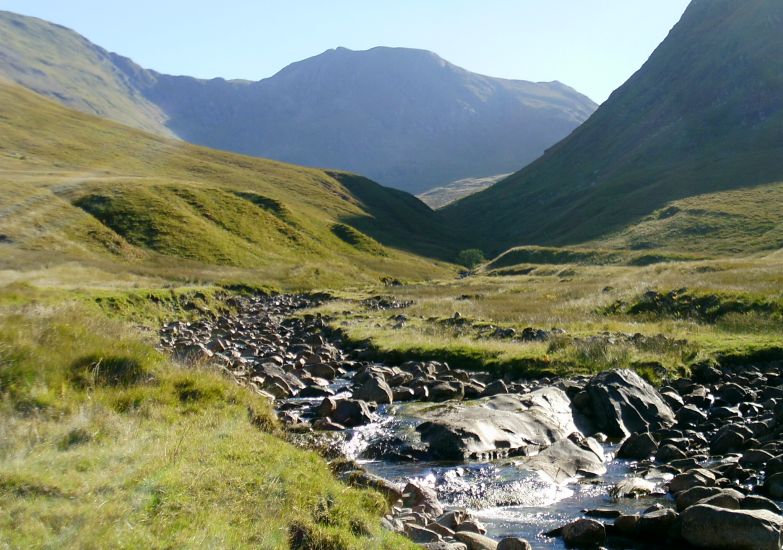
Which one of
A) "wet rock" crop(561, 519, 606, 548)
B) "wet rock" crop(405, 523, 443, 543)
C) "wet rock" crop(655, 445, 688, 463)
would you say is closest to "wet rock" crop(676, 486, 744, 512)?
"wet rock" crop(561, 519, 606, 548)

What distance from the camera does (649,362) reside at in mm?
23000

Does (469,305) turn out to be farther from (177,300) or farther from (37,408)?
(37,408)

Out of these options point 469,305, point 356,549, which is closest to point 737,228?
point 469,305

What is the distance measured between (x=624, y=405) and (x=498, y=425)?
4088 mm

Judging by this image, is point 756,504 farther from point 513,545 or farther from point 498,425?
point 498,425

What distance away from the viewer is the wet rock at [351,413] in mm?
17969

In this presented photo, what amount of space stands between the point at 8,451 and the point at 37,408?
2.25 meters

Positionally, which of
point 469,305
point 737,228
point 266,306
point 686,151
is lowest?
point 266,306

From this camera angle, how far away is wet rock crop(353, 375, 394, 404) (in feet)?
68.0

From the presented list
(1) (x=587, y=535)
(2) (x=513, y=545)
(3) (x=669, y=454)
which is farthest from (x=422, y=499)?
(3) (x=669, y=454)

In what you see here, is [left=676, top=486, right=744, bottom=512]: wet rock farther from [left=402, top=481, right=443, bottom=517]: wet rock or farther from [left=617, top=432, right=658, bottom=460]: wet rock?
[left=402, top=481, right=443, bottom=517]: wet rock

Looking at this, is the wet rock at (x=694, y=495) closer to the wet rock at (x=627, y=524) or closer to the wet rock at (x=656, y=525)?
the wet rock at (x=656, y=525)

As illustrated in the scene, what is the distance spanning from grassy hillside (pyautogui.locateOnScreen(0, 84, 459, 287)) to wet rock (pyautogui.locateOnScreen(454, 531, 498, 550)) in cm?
5833

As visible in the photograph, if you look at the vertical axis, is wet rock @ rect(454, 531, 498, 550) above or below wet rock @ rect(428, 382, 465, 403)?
above
